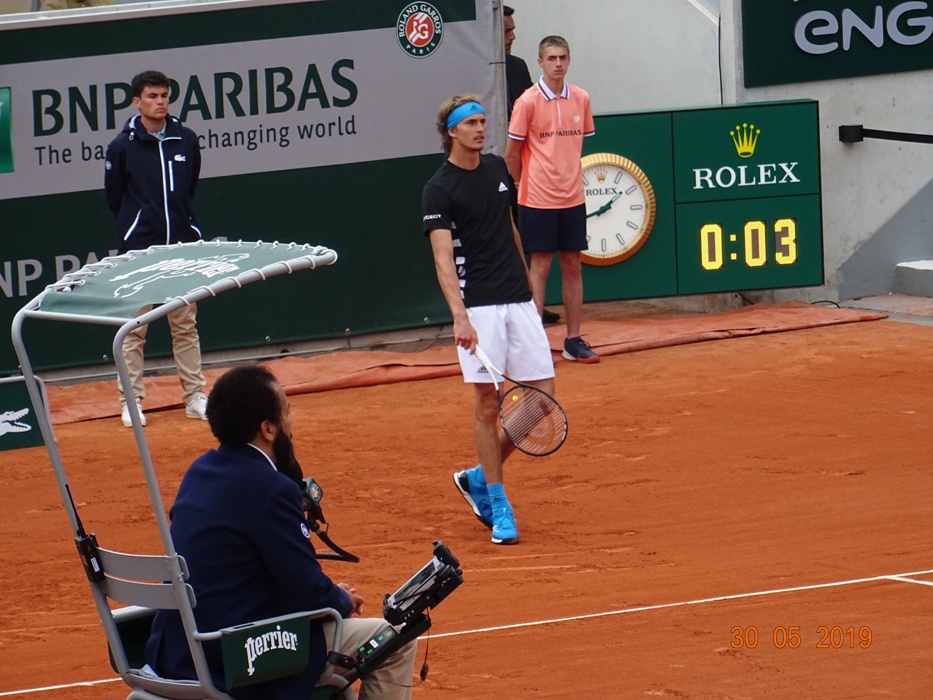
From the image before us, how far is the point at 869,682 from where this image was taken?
17.1 ft

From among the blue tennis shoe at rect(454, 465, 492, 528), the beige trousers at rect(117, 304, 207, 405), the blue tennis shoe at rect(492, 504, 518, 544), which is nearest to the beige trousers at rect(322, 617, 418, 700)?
the blue tennis shoe at rect(492, 504, 518, 544)

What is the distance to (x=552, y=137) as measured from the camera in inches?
445

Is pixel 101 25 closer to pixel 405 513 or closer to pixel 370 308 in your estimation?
pixel 370 308

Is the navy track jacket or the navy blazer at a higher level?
the navy track jacket

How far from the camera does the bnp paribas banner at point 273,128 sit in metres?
11.0

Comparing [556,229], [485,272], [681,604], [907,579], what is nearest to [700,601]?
[681,604]

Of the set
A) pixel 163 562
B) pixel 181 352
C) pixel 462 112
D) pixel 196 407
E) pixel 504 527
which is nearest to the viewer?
pixel 163 562

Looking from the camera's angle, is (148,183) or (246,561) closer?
(246,561)

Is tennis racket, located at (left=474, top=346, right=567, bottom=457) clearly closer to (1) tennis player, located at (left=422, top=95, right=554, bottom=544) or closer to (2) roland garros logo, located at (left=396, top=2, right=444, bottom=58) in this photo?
(1) tennis player, located at (left=422, top=95, right=554, bottom=544)
